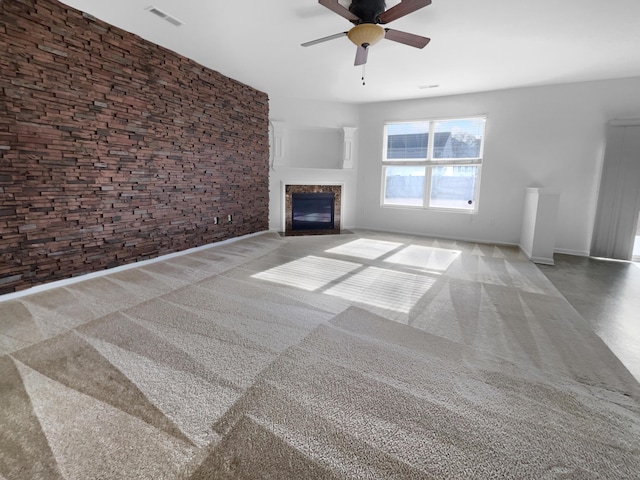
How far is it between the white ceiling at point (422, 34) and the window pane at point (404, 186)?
1.69 metres

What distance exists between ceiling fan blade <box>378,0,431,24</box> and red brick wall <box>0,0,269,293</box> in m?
2.90

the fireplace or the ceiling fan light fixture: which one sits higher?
the ceiling fan light fixture

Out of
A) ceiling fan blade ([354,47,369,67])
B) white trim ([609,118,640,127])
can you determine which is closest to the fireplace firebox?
A: ceiling fan blade ([354,47,369,67])

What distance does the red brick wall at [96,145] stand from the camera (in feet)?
9.31

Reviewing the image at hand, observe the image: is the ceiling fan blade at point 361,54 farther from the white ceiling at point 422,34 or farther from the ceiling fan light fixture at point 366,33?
the white ceiling at point 422,34

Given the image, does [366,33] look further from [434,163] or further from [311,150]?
[311,150]

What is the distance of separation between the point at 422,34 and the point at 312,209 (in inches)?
154

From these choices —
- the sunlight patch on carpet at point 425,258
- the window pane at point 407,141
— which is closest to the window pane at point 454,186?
the window pane at point 407,141

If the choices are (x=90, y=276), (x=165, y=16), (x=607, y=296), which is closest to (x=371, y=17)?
(x=165, y=16)

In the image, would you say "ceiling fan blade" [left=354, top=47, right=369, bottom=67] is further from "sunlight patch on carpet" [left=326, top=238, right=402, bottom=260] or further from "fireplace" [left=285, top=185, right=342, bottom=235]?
"fireplace" [left=285, top=185, right=342, bottom=235]

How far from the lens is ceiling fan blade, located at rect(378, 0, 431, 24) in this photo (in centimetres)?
242

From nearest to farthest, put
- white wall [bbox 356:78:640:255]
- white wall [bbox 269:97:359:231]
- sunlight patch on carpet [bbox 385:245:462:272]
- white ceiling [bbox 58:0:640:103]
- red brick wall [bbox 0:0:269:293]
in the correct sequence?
red brick wall [bbox 0:0:269:293]
white ceiling [bbox 58:0:640:103]
sunlight patch on carpet [bbox 385:245:462:272]
white wall [bbox 356:78:640:255]
white wall [bbox 269:97:359:231]

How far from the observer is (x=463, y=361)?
2033mm

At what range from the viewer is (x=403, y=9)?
8.32ft
